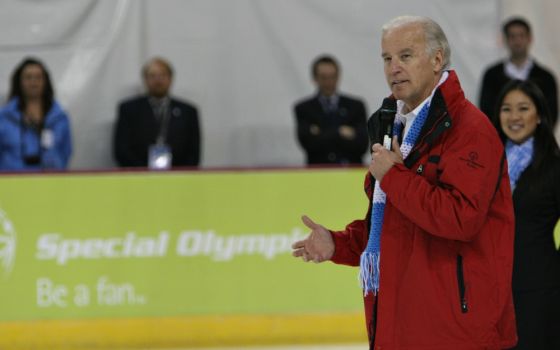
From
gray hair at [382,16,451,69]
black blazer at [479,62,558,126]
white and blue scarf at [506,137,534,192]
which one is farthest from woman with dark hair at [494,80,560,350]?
black blazer at [479,62,558,126]

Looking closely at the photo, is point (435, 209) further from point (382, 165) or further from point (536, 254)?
point (536, 254)

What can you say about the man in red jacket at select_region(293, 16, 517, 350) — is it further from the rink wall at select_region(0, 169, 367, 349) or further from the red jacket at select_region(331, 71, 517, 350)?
the rink wall at select_region(0, 169, 367, 349)

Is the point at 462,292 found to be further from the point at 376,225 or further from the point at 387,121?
the point at 387,121

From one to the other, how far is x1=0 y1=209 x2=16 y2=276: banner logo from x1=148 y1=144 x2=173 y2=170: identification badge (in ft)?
6.90

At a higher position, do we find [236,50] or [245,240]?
[236,50]

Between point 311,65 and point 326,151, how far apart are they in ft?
4.97

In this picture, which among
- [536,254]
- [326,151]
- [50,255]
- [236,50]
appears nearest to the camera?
[536,254]

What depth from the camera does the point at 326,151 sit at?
379 inches

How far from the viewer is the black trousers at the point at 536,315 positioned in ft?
16.1

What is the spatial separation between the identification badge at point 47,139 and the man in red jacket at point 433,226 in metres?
6.17

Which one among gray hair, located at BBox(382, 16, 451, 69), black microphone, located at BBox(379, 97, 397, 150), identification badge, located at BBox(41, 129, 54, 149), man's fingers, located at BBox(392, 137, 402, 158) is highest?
gray hair, located at BBox(382, 16, 451, 69)

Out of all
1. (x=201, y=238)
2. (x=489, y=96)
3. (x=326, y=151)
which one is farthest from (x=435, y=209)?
(x=489, y=96)

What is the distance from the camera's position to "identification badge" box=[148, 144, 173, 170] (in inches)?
375

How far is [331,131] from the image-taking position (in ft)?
31.7
